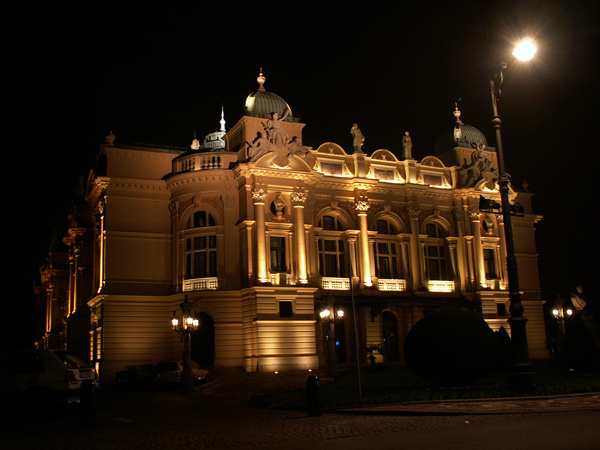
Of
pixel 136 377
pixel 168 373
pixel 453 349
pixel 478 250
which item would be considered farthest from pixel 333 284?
pixel 453 349

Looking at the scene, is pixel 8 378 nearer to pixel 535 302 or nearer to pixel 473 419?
pixel 473 419

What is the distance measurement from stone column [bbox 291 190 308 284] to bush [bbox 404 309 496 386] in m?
17.9

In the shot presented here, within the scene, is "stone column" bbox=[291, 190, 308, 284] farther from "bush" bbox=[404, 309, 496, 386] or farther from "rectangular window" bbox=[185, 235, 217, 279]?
"bush" bbox=[404, 309, 496, 386]

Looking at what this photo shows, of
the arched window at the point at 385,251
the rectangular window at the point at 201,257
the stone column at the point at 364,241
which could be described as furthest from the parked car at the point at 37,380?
the arched window at the point at 385,251

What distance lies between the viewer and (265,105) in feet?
143

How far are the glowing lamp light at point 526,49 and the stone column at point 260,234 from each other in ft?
74.9

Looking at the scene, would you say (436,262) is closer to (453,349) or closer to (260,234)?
(260,234)

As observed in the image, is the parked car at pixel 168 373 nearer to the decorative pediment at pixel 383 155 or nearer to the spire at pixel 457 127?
the decorative pediment at pixel 383 155

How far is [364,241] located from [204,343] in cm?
1192

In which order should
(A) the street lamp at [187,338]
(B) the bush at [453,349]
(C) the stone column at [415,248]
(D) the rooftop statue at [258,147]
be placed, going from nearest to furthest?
1. (B) the bush at [453,349]
2. (A) the street lamp at [187,338]
3. (D) the rooftop statue at [258,147]
4. (C) the stone column at [415,248]

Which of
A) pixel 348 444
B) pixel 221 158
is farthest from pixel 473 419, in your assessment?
pixel 221 158

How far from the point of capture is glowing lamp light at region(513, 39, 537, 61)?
1803 cm

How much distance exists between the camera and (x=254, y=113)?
4278cm

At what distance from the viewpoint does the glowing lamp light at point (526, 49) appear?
710 inches
